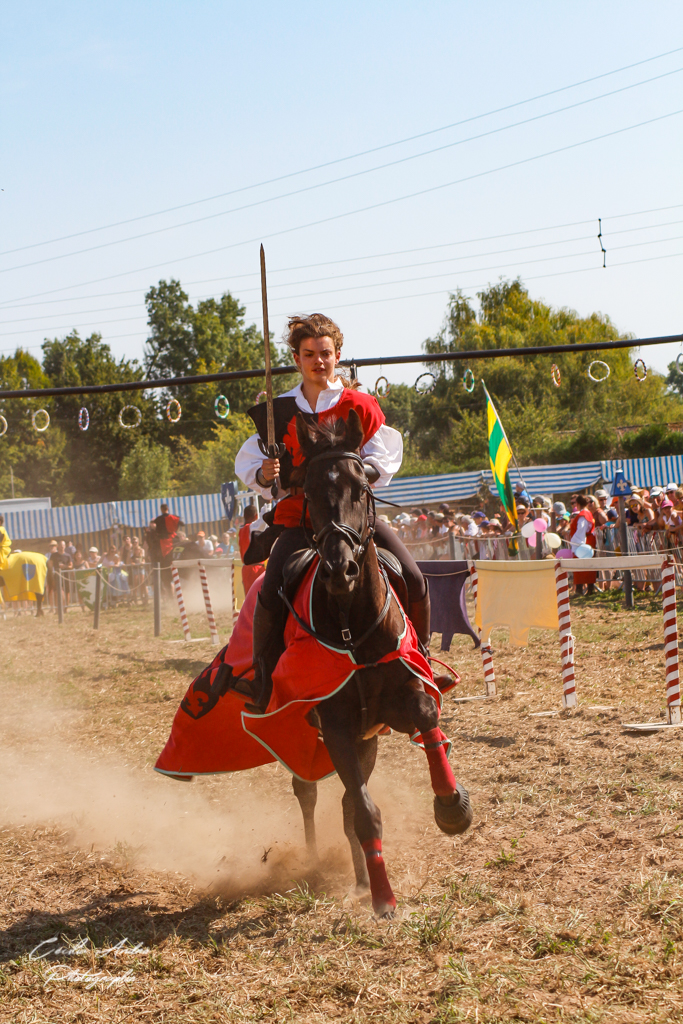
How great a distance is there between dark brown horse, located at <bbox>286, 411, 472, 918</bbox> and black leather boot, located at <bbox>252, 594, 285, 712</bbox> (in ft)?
1.47

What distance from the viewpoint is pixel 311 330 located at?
4.91 m

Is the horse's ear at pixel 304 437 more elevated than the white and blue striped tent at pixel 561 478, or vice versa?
the horse's ear at pixel 304 437

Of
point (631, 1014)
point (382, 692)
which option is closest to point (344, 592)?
point (382, 692)

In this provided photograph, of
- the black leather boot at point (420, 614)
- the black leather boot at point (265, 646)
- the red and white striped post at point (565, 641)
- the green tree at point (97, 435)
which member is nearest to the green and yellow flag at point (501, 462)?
the red and white striped post at point (565, 641)

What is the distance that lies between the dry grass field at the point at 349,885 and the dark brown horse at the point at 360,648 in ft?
1.43

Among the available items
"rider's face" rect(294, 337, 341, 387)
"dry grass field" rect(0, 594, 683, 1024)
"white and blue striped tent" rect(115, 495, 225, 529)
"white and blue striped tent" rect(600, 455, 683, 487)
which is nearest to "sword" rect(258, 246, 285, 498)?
"rider's face" rect(294, 337, 341, 387)

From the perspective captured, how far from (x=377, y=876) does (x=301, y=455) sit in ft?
6.91

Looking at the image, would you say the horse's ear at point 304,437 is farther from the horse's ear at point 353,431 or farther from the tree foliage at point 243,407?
the tree foliage at point 243,407

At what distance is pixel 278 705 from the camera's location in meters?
4.61

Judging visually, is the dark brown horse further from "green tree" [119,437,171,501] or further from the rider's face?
"green tree" [119,437,171,501]

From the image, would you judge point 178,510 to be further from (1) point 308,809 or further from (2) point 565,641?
(1) point 308,809

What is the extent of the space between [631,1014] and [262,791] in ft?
13.9

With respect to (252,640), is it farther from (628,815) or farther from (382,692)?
(628,815)

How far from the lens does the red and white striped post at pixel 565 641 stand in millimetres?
8867
